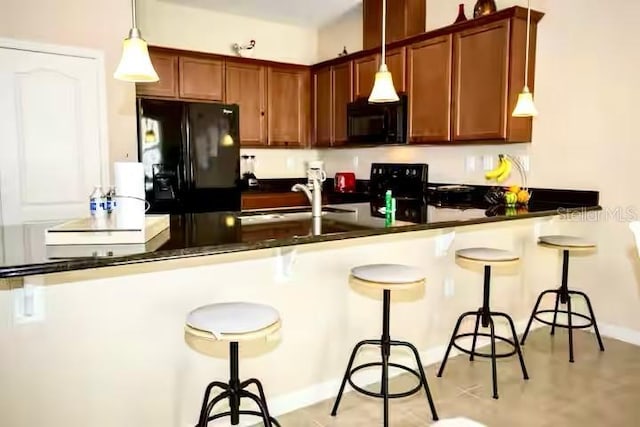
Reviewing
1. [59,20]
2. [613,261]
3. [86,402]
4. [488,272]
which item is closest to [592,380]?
[488,272]

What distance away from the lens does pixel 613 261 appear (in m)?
3.47

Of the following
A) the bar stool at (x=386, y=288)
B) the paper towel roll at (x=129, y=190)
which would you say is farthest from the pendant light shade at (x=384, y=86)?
the paper towel roll at (x=129, y=190)

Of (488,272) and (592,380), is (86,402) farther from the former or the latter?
(592,380)

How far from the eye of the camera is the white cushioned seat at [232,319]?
1.64 m

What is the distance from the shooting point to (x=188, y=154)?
4.11 metres

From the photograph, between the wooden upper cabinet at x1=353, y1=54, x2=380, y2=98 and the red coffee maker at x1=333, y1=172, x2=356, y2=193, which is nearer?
the wooden upper cabinet at x1=353, y1=54, x2=380, y2=98

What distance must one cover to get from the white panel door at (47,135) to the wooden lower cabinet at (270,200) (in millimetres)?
1416

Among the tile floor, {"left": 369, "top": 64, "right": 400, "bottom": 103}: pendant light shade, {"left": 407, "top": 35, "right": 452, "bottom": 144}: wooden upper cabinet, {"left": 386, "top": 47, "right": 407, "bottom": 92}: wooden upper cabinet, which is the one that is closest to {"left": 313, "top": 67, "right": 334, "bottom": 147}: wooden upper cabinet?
{"left": 386, "top": 47, "right": 407, "bottom": 92}: wooden upper cabinet

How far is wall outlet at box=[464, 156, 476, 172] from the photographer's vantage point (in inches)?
163

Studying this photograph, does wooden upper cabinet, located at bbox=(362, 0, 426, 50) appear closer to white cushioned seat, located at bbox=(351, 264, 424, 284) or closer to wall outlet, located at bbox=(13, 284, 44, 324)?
white cushioned seat, located at bbox=(351, 264, 424, 284)

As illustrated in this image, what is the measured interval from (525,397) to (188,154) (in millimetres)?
3020

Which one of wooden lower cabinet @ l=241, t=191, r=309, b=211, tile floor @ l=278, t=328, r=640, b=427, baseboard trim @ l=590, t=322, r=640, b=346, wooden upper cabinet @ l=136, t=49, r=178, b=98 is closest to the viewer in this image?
tile floor @ l=278, t=328, r=640, b=427

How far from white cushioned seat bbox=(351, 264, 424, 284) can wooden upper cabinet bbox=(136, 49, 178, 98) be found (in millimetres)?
3071

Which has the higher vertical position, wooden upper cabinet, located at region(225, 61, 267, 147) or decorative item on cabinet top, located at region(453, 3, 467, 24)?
decorative item on cabinet top, located at region(453, 3, 467, 24)
